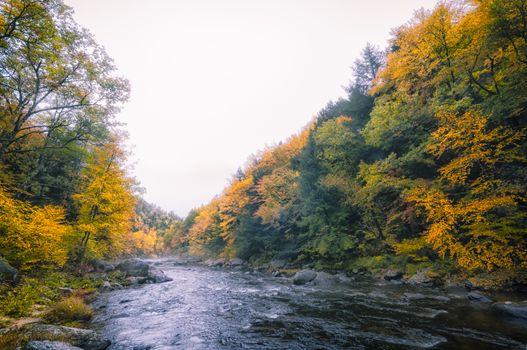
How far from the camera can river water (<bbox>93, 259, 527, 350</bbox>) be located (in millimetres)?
6266

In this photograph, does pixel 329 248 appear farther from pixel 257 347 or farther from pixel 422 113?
pixel 257 347

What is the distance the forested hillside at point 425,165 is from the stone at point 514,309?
282cm

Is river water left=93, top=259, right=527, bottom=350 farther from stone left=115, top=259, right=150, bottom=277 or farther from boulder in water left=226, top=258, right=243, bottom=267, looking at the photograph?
boulder in water left=226, top=258, right=243, bottom=267

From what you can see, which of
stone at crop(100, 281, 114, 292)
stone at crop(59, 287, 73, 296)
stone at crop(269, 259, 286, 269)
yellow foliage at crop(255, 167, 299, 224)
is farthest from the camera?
yellow foliage at crop(255, 167, 299, 224)

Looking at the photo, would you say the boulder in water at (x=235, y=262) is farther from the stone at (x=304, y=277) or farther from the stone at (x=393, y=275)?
the stone at (x=393, y=275)

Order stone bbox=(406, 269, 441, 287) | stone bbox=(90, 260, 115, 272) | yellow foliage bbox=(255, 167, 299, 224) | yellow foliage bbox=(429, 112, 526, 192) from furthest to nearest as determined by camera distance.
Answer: yellow foliage bbox=(255, 167, 299, 224)
stone bbox=(90, 260, 115, 272)
stone bbox=(406, 269, 441, 287)
yellow foliage bbox=(429, 112, 526, 192)

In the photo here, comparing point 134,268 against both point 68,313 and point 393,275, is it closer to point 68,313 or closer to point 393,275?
point 68,313

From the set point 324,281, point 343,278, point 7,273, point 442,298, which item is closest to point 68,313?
point 7,273

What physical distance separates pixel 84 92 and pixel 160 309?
46.9 feet

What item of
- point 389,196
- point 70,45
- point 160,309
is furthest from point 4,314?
point 389,196

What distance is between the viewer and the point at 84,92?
47.0 ft

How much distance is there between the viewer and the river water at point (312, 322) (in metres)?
6.27

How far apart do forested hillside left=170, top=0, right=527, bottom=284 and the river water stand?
3.94 metres

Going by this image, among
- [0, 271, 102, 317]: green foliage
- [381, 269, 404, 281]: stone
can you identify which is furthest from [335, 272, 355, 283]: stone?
[0, 271, 102, 317]: green foliage
